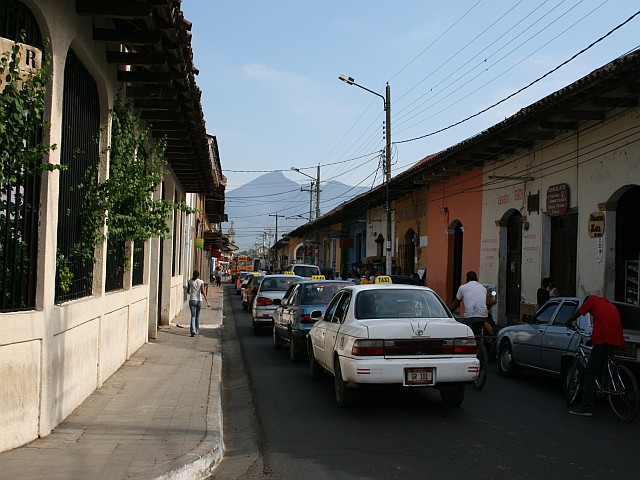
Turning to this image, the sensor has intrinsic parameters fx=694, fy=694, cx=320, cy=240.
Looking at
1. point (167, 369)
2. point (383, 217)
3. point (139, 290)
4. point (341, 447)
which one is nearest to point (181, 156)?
point (139, 290)

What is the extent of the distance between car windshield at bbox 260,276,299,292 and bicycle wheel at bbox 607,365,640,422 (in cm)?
1284

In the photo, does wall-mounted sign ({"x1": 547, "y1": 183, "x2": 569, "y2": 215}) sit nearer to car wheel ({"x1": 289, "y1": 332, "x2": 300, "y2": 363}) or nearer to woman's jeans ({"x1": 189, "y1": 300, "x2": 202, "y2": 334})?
car wheel ({"x1": 289, "y1": 332, "x2": 300, "y2": 363})

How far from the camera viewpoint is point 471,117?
69.5ft

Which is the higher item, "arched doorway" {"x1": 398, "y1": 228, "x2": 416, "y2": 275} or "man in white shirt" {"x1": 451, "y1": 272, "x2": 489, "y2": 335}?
"arched doorway" {"x1": 398, "y1": 228, "x2": 416, "y2": 275}

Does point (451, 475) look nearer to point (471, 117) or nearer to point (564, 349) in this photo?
point (564, 349)

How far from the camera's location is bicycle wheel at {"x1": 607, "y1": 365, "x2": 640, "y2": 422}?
8.30 metres

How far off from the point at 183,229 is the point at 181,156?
8804mm

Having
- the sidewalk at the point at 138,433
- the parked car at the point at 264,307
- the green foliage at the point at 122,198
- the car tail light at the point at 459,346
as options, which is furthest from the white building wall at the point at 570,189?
the green foliage at the point at 122,198

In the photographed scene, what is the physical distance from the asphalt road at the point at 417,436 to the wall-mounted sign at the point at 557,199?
24.5ft

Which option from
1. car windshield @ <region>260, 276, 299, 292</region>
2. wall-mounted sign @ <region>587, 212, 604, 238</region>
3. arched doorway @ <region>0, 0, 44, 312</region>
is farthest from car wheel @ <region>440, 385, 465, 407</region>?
car windshield @ <region>260, 276, 299, 292</region>

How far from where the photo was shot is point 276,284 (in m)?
21.2

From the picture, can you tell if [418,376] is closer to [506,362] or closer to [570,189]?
[506,362]

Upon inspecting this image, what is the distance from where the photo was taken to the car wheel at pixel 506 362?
12078 mm

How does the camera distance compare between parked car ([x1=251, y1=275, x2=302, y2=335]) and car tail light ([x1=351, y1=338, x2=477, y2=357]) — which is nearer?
car tail light ([x1=351, y1=338, x2=477, y2=357])
